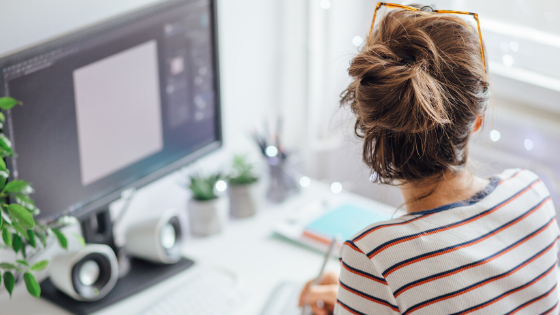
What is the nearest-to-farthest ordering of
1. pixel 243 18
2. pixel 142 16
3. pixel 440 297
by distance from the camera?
pixel 440 297
pixel 142 16
pixel 243 18

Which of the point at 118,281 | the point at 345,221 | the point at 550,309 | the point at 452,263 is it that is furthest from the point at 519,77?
the point at 118,281

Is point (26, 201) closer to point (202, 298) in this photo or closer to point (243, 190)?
point (202, 298)

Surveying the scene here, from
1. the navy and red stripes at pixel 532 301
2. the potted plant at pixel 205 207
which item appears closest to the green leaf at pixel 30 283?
the potted plant at pixel 205 207

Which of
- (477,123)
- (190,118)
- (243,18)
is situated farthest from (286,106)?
(477,123)

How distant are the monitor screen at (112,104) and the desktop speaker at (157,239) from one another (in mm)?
90

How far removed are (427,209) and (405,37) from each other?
0.23 m

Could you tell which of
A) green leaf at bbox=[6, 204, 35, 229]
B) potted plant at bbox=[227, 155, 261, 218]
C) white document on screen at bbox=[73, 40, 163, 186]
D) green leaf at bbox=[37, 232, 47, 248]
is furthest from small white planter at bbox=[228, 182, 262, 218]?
green leaf at bbox=[6, 204, 35, 229]

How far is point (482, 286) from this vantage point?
2.08ft

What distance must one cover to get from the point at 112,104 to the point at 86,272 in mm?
299

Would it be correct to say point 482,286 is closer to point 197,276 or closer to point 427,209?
point 427,209

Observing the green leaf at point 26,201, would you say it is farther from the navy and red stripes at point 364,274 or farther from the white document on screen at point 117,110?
the navy and red stripes at point 364,274

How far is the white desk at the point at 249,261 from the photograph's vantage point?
3.06 ft

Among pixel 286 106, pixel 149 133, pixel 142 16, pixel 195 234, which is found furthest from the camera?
pixel 286 106

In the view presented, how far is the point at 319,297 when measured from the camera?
0.90 meters
